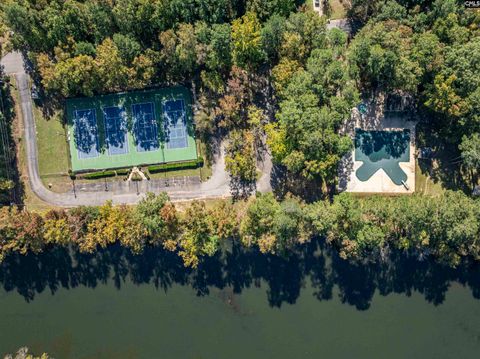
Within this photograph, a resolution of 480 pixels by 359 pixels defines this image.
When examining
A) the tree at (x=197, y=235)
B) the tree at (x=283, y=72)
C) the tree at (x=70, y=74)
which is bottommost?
the tree at (x=197, y=235)

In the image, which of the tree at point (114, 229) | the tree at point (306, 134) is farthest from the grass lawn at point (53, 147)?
the tree at point (306, 134)

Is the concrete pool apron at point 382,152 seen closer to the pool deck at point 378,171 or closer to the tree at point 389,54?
the pool deck at point 378,171

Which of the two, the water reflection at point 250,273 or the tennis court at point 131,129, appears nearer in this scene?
the water reflection at point 250,273

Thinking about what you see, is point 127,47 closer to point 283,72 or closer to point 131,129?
point 131,129

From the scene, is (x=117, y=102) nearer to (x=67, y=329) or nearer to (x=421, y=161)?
(x=67, y=329)

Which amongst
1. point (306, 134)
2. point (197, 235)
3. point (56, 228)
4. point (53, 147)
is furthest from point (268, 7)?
point (56, 228)

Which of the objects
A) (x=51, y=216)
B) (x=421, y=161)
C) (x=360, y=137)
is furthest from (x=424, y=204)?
(x=51, y=216)

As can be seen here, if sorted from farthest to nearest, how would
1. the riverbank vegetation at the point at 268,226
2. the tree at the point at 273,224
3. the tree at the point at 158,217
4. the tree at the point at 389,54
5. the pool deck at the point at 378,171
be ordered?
the pool deck at the point at 378,171 < the tree at the point at 158,217 < the tree at the point at 273,224 < the riverbank vegetation at the point at 268,226 < the tree at the point at 389,54
